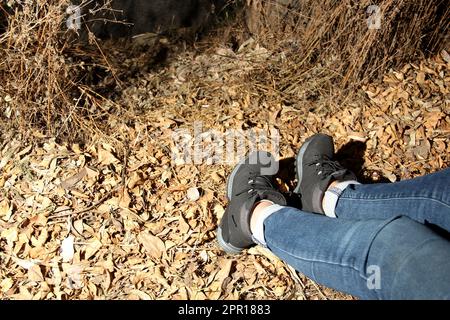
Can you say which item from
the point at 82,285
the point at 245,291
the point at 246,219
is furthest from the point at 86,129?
the point at 245,291

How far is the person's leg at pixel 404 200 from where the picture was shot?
1.77 metres

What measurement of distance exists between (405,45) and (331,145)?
0.93 m

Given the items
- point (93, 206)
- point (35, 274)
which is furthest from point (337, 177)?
point (35, 274)

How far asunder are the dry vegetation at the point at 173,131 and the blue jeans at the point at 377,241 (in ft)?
1.37

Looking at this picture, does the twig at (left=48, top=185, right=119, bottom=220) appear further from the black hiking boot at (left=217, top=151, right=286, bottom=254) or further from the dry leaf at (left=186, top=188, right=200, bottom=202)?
the black hiking boot at (left=217, top=151, right=286, bottom=254)

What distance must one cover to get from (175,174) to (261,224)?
0.64 meters

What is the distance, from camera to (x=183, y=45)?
316 cm

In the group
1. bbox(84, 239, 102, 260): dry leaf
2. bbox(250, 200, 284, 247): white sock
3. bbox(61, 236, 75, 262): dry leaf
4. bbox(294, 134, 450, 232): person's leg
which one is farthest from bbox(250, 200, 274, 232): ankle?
bbox(61, 236, 75, 262): dry leaf

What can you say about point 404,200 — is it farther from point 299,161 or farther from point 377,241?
point 299,161

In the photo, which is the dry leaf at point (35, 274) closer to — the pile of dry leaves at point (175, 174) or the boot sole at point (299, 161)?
the pile of dry leaves at point (175, 174)

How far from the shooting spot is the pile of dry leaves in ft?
6.79

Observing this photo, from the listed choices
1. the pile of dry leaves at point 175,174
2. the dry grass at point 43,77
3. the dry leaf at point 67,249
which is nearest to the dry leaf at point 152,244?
the pile of dry leaves at point 175,174

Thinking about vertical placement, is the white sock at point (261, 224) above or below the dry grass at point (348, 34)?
below

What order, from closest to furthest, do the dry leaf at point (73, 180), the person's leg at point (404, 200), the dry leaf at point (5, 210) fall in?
the person's leg at point (404, 200)
the dry leaf at point (5, 210)
the dry leaf at point (73, 180)
